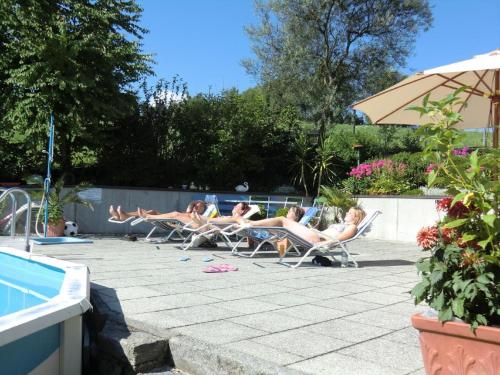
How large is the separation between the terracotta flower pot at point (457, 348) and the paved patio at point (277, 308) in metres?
0.43

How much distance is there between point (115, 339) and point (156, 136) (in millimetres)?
11922

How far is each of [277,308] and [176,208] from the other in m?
10.0

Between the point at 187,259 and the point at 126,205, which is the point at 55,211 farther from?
the point at 187,259

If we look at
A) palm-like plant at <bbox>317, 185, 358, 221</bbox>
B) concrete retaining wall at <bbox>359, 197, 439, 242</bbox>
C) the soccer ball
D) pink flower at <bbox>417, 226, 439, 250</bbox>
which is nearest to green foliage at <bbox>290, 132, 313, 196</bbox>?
palm-like plant at <bbox>317, 185, 358, 221</bbox>

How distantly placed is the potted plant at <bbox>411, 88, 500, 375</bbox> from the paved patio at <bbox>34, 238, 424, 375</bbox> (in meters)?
0.53

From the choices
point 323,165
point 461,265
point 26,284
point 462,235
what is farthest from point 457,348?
point 323,165

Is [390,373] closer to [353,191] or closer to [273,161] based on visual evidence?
[353,191]

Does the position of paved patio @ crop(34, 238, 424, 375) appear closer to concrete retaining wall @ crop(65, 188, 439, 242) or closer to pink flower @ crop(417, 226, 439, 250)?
pink flower @ crop(417, 226, 439, 250)

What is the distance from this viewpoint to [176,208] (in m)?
14.2

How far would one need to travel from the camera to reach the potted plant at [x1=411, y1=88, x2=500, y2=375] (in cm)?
228

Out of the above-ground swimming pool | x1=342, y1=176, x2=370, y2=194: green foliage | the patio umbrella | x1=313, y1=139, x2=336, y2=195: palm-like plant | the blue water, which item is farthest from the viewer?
x1=313, y1=139, x2=336, y2=195: palm-like plant

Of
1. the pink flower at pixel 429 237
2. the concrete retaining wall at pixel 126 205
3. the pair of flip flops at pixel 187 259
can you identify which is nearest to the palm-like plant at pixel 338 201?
the concrete retaining wall at pixel 126 205

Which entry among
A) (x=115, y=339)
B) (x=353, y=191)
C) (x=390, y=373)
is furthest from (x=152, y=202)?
(x=390, y=373)

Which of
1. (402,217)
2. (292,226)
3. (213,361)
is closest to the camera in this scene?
(213,361)
